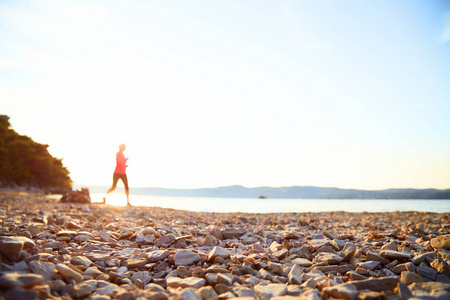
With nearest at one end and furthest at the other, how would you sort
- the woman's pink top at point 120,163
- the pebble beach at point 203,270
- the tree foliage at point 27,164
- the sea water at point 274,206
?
the pebble beach at point 203,270
the woman's pink top at point 120,163
the sea water at point 274,206
the tree foliage at point 27,164

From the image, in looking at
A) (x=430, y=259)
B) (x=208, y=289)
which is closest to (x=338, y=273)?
(x=430, y=259)

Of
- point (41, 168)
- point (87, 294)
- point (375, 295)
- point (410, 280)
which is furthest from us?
point (41, 168)

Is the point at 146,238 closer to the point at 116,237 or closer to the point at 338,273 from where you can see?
the point at 116,237

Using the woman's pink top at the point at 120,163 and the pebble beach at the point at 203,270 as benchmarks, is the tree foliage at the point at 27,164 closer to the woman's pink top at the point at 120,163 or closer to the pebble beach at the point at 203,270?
the woman's pink top at the point at 120,163

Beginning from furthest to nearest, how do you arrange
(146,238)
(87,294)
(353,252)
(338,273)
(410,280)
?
1. (146,238)
2. (353,252)
3. (338,273)
4. (410,280)
5. (87,294)

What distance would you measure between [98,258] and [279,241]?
113 inches

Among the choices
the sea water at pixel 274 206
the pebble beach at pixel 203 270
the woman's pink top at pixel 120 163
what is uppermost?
the woman's pink top at pixel 120 163

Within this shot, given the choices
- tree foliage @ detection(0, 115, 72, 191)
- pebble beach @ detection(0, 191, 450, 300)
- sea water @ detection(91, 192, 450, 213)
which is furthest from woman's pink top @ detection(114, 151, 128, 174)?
tree foliage @ detection(0, 115, 72, 191)

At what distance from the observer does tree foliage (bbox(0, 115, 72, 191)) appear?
33.7 m

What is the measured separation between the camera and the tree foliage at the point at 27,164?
110ft

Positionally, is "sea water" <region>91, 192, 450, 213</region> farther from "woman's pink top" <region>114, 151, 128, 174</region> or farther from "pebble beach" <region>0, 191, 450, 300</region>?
"pebble beach" <region>0, 191, 450, 300</region>

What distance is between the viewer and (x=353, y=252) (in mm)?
3389

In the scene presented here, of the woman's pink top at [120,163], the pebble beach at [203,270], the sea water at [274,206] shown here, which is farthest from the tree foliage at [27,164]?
the pebble beach at [203,270]

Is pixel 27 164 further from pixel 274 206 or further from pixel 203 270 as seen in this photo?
pixel 203 270
